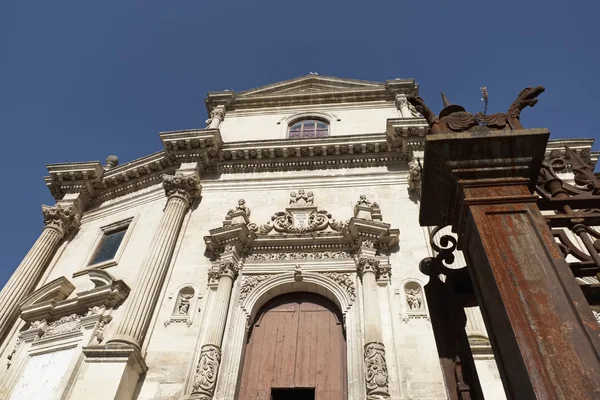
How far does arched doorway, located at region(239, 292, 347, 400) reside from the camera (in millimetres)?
9406

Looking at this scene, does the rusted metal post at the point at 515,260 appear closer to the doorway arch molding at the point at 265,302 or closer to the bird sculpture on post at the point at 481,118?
the bird sculpture on post at the point at 481,118

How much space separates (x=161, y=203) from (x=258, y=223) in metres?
3.79

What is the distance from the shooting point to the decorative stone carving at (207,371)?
8.75 meters

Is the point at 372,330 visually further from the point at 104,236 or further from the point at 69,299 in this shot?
the point at 104,236

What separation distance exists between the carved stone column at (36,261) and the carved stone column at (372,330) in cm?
974

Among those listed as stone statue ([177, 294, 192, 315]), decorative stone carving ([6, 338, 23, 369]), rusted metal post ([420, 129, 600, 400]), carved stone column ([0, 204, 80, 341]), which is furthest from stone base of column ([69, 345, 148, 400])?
rusted metal post ([420, 129, 600, 400])

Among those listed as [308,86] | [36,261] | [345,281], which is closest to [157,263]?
[345,281]

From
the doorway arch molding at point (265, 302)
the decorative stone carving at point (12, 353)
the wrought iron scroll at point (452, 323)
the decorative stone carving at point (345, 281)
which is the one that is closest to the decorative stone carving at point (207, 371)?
the doorway arch molding at point (265, 302)

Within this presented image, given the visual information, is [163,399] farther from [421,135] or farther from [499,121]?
[421,135]

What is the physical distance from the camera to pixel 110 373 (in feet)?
29.1

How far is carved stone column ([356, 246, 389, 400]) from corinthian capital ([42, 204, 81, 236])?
407 inches

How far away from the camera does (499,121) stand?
12.5 feet

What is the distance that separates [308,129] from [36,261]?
1054cm

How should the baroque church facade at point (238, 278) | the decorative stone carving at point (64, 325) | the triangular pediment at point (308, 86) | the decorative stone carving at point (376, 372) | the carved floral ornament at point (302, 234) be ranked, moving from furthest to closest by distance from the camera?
the triangular pediment at point (308, 86) → the carved floral ornament at point (302, 234) → the decorative stone carving at point (64, 325) → the baroque church facade at point (238, 278) → the decorative stone carving at point (376, 372)
